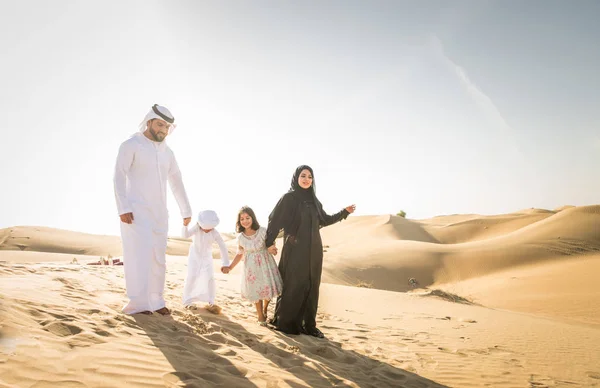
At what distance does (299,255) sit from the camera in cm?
506

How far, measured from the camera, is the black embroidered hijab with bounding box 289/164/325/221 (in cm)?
533

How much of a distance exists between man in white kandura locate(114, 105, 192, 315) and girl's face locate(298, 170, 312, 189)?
1.80m

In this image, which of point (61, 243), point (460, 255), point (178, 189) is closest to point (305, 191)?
point (178, 189)

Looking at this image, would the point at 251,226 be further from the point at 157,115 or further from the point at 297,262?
the point at 157,115

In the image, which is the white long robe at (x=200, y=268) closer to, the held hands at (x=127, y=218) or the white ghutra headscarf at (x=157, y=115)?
the held hands at (x=127, y=218)

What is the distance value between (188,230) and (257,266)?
135 centimetres

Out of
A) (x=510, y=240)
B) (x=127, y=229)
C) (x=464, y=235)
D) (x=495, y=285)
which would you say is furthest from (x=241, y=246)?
(x=464, y=235)

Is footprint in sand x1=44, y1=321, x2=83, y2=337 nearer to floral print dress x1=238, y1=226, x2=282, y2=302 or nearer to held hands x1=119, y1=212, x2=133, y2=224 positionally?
held hands x1=119, y1=212, x2=133, y2=224

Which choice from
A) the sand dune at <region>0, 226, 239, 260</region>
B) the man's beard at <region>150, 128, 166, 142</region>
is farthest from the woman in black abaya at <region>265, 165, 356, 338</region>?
the sand dune at <region>0, 226, 239, 260</region>

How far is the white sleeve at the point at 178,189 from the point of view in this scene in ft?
16.8

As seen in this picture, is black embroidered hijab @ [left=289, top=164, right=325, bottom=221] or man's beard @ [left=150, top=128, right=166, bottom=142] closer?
man's beard @ [left=150, top=128, right=166, bottom=142]

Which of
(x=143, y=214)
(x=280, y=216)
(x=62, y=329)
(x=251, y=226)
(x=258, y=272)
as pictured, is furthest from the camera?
(x=251, y=226)

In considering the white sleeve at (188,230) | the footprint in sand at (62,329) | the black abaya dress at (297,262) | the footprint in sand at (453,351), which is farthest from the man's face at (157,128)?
the footprint in sand at (453,351)

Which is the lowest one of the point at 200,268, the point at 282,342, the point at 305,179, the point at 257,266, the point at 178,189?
the point at 282,342
